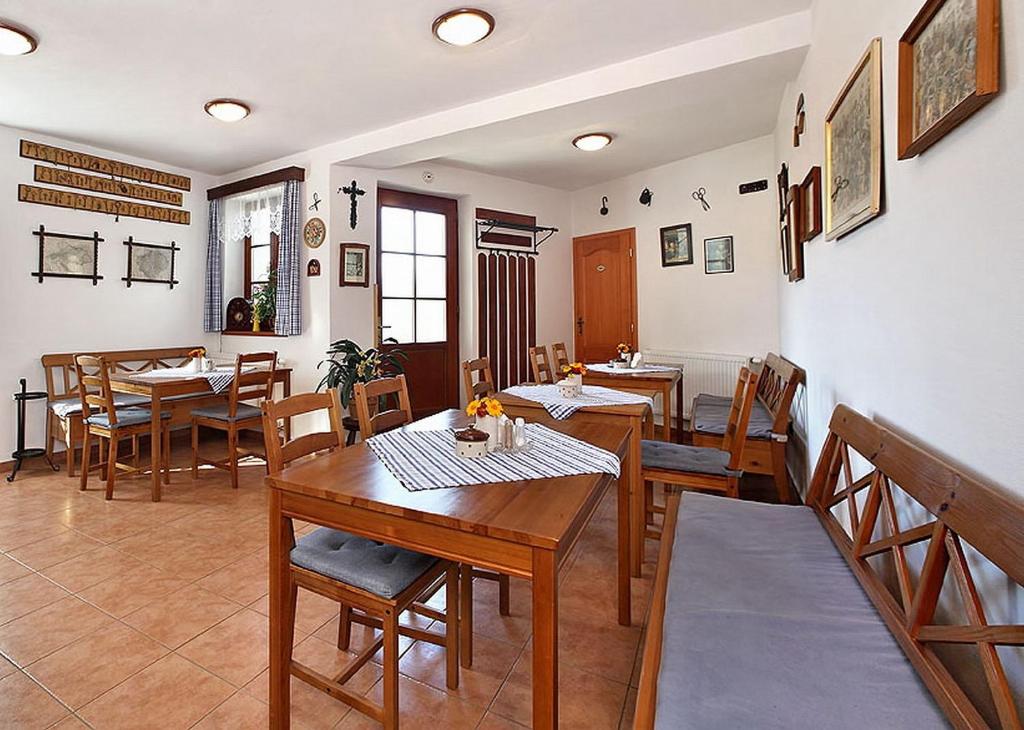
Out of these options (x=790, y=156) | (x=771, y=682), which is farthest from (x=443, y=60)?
(x=771, y=682)

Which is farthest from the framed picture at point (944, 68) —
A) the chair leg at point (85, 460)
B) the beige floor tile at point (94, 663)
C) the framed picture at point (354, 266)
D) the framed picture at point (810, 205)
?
the chair leg at point (85, 460)

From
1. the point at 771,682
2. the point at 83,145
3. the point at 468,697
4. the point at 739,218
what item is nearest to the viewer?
the point at 771,682

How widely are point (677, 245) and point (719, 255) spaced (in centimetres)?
46

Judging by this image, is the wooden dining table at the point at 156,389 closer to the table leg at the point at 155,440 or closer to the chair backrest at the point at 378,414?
the table leg at the point at 155,440

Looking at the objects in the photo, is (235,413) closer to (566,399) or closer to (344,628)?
(344,628)

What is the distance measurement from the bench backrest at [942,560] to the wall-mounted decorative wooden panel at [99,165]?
19.2ft

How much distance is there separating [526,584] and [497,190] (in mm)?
4282

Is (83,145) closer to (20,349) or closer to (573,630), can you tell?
(20,349)

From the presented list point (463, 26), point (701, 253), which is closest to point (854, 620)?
point (463, 26)

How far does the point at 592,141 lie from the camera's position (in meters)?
4.27

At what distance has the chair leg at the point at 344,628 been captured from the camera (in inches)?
69.6

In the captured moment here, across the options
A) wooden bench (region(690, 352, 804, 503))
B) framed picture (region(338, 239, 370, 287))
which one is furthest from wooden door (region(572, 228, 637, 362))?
framed picture (region(338, 239, 370, 287))

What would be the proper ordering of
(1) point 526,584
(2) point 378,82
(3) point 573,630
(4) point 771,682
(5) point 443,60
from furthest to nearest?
(2) point 378,82 → (5) point 443,60 → (1) point 526,584 → (3) point 573,630 → (4) point 771,682

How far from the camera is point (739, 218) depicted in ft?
15.5
